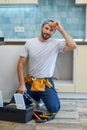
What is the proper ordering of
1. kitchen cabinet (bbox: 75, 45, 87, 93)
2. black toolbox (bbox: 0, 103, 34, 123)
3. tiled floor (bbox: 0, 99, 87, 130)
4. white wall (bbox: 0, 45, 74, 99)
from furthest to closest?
1. kitchen cabinet (bbox: 75, 45, 87, 93)
2. white wall (bbox: 0, 45, 74, 99)
3. black toolbox (bbox: 0, 103, 34, 123)
4. tiled floor (bbox: 0, 99, 87, 130)

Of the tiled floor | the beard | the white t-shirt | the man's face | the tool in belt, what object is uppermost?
the man's face

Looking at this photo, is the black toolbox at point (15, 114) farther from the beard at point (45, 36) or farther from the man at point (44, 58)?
the beard at point (45, 36)

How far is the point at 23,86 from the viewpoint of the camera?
3006 millimetres

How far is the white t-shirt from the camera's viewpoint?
307cm

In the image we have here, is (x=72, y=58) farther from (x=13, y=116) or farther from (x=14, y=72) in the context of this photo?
(x=13, y=116)

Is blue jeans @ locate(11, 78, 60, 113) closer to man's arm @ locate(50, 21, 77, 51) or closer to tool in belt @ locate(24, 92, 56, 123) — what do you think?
tool in belt @ locate(24, 92, 56, 123)

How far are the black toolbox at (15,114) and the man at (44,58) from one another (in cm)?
30

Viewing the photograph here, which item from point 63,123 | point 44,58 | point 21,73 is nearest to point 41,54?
point 44,58

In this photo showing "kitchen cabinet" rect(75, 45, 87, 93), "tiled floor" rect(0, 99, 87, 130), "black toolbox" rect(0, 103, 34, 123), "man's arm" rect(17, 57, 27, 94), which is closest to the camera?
"tiled floor" rect(0, 99, 87, 130)

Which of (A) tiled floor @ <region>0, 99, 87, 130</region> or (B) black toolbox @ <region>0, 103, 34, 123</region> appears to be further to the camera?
(B) black toolbox @ <region>0, 103, 34, 123</region>

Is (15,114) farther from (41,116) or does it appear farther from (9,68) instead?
(9,68)

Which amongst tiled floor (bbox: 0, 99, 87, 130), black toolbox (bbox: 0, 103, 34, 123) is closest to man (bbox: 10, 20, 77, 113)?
tiled floor (bbox: 0, 99, 87, 130)

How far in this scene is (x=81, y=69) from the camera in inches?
147

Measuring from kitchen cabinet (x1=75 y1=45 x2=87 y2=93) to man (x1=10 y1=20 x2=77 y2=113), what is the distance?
2.09 feet
